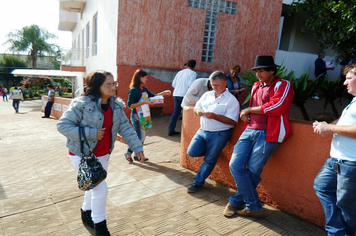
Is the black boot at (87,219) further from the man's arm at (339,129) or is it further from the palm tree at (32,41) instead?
the palm tree at (32,41)

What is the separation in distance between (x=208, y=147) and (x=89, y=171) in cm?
176

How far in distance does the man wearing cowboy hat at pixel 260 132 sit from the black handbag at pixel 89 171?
4.98 ft

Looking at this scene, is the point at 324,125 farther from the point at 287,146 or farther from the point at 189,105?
the point at 189,105

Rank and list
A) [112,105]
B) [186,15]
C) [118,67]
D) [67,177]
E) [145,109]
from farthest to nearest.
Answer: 1. [186,15]
2. [118,67]
3. [145,109]
4. [67,177]
5. [112,105]

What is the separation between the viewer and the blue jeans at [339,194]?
2.15 m

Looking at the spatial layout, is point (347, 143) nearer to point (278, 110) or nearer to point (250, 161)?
point (278, 110)

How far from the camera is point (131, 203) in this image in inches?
134

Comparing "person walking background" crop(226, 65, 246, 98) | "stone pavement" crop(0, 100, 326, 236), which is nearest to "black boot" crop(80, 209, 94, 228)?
"stone pavement" crop(0, 100, 326, 236)

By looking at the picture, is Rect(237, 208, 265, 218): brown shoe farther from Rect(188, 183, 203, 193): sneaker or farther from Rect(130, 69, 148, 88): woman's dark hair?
Rect(130, 69, 148, 88): woman's dark hair

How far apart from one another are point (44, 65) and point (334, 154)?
51.1m

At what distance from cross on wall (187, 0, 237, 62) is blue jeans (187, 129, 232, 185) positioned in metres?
6.55

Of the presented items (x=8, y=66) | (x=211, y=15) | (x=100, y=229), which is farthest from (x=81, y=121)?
(x=8, y=66)

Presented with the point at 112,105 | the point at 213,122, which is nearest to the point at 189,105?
the point at 213,122

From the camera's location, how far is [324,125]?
234 centimetres
